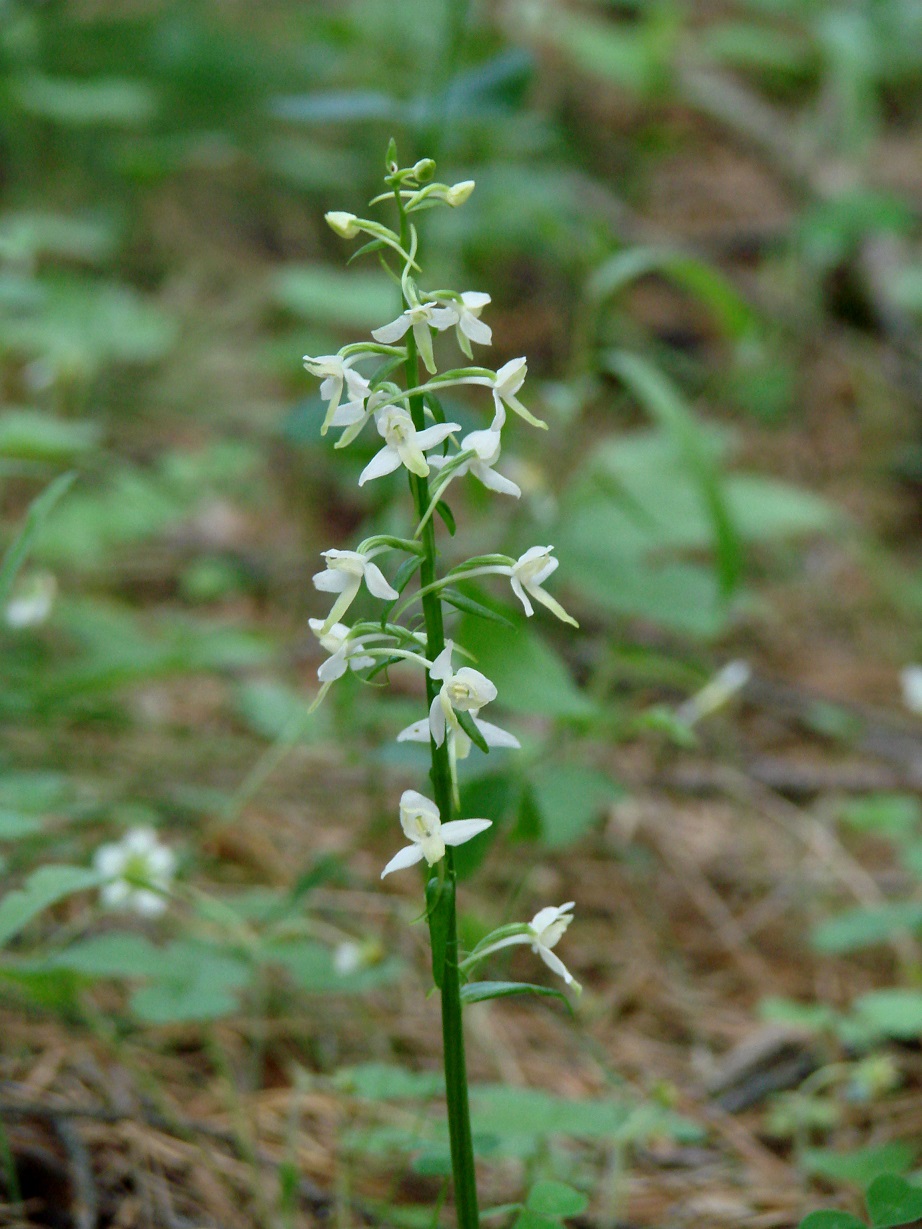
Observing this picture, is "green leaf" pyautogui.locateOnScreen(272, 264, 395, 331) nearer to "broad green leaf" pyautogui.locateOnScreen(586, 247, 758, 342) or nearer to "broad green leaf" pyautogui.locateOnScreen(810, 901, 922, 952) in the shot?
"broad green leaf" pyautogui.locateOnScreen(586, 247, 758, 342)

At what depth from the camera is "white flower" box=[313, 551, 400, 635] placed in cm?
106

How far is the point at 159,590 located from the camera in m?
3.85

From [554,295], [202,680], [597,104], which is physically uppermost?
[597,104]

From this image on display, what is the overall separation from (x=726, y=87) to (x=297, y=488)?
4.10m

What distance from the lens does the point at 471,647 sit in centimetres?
183

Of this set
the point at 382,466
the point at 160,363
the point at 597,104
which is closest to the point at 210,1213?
the point at 382,466

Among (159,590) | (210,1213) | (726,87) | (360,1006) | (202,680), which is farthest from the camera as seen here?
(726,87)

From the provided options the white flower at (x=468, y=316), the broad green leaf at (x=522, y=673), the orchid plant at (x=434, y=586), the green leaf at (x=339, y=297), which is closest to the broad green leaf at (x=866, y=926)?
Result: the broad green leaf at (x=522, y=673)

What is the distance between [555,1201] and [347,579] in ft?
2.30

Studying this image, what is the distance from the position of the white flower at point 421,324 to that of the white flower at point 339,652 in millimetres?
267

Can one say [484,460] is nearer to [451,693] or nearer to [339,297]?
[451,693]

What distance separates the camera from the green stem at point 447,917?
1.07 metres

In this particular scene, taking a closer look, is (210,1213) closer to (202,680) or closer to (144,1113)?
(144,1113)

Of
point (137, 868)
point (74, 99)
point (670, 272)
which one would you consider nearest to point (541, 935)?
point (137, 868)
